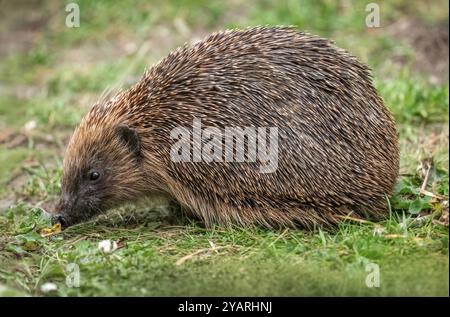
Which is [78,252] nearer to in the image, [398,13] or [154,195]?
[154,195]

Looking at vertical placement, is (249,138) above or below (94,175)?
above

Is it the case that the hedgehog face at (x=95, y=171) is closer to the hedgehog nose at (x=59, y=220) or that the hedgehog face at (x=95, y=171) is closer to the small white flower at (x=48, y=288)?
the hedgehog nose at (x=59, y=220)

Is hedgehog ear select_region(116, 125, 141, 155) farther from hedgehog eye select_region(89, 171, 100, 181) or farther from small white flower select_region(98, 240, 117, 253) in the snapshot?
small white flower select_region(98, 240, 117, 253)

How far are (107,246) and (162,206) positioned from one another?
5.82 feet

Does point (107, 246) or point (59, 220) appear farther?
point (59, 220)

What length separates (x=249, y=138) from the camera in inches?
307

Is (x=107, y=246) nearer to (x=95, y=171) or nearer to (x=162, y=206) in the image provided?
(x=95, y=171)

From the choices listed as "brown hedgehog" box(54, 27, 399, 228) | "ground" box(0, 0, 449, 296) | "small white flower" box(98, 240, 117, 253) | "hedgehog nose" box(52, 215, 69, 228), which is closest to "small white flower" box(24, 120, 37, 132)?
"ground" box(0, 0, 449, 296)

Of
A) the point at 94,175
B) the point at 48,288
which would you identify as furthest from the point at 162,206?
the point at 48,288

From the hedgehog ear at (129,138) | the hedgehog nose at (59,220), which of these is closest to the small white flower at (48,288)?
the hedgehog nose at (59,220)

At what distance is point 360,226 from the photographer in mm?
7699

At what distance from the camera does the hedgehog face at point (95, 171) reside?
825cm
